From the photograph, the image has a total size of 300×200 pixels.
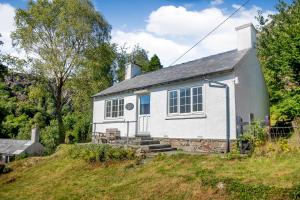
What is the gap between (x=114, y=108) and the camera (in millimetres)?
19562

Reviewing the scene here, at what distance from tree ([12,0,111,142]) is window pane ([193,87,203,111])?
14.8 metres

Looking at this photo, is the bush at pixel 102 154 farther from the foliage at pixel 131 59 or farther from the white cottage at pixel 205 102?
the foliage at pixel 131 59

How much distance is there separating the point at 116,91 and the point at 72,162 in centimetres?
658

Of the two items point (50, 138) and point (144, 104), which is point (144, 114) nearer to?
point (144, 104)

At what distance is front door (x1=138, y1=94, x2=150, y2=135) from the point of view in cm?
1689

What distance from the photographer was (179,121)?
14617 mm

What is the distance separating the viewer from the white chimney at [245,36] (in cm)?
1454

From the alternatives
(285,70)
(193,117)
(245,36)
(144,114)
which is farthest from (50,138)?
(285,70)

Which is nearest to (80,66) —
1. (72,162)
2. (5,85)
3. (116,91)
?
(116,91)

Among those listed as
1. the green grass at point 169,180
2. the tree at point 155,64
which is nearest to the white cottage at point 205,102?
the green grass at point 169,180

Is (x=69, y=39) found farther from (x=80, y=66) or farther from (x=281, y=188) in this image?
(x=281, y=188)

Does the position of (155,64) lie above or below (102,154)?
above

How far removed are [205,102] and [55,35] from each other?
17.4 meters

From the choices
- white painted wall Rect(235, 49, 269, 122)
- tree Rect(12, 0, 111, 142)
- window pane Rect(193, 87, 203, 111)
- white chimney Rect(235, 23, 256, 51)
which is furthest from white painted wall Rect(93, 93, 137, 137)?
white chimney Rect(235, 23, 256, 51)
